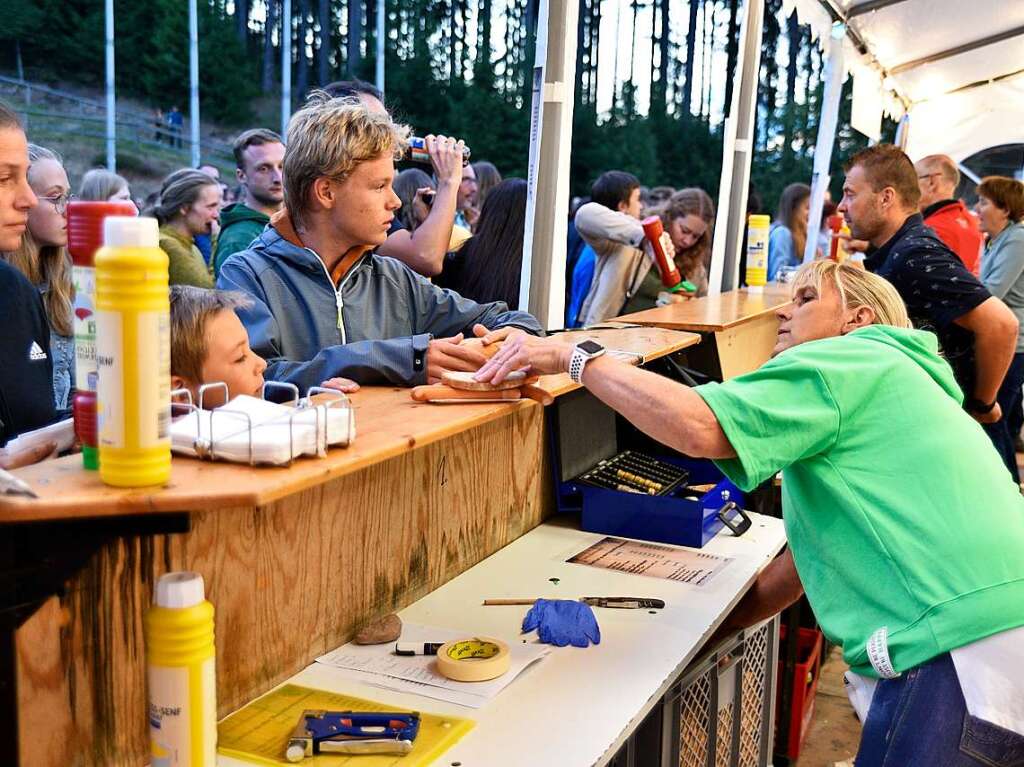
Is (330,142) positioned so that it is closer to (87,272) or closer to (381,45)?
(87,272)

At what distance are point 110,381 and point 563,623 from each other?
1.20 metres

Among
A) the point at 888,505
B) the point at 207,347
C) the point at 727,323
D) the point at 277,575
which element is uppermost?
the point at 207,347

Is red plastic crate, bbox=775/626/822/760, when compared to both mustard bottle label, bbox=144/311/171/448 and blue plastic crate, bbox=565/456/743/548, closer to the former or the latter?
blue plastic crate, bbox=565/456/743/548

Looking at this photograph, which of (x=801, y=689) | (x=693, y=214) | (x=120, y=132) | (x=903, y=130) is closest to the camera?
(x=801, y=689)

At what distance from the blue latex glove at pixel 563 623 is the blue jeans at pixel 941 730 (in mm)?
578

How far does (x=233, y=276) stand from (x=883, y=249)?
2.64 m

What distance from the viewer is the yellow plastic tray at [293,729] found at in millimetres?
1470

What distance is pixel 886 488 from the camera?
5.96 feet

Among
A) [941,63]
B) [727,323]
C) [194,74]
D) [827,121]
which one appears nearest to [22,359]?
[727,323]

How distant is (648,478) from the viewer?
9.42 feet

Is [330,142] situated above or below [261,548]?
above

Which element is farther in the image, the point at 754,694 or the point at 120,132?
the point at 120,132

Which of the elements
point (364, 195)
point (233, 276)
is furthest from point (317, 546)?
point (364, 195)

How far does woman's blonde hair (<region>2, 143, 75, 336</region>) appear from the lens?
2539mm
